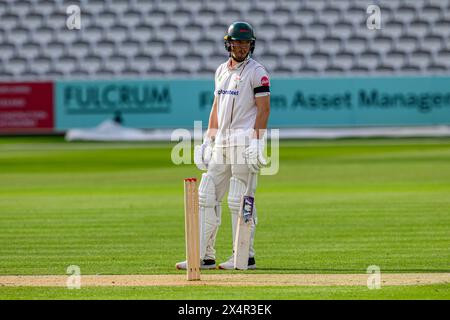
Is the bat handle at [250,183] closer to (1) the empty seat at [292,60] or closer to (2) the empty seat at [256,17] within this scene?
(1) the empty seat at [292,60]

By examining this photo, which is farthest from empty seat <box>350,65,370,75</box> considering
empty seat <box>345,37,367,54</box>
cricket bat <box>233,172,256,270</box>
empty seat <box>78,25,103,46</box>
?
cricket bat <box>233,172,256,270</box>

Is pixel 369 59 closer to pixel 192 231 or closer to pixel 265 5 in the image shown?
pixel 265 5

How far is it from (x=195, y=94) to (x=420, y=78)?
7.32 m

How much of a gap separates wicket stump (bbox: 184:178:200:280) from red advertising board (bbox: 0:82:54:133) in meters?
28.2

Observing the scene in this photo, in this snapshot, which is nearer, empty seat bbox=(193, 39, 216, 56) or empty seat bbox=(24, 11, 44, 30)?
empty seat bbox=(193, 39, 216, 56)

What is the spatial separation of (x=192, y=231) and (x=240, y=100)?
5.34 ft

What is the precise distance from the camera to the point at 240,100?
11133 mm

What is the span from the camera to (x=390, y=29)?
4172 cm

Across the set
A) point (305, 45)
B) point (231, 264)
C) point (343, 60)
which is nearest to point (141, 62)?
point (305, 45)

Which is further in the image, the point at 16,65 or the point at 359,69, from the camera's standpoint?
the point at 16,65

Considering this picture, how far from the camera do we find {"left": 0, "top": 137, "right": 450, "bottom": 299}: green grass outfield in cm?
1080

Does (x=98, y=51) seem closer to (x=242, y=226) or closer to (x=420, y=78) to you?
(x=420, y=78)

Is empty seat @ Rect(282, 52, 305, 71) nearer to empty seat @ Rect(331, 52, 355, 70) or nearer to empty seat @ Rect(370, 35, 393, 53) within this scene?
empty seat @ Rect(331, 52, 355, 70)

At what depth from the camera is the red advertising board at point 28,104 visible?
3784cm
